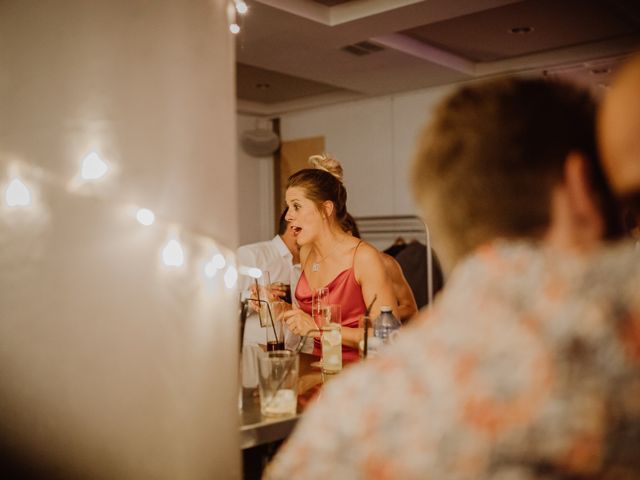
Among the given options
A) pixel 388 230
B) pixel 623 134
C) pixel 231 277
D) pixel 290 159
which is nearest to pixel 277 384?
pixel 231 277

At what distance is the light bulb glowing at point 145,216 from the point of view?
4.58ft

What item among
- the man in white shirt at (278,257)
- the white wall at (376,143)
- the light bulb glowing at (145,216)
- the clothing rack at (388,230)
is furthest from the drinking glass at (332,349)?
the white wall at (376,143)

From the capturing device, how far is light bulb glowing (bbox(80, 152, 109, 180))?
142cm

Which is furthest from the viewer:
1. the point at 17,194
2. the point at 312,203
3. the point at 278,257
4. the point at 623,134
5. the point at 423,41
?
the point at 423,41

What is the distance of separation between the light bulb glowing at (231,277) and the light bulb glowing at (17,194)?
1.60ft

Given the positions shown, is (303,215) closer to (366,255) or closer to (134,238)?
(366,255)

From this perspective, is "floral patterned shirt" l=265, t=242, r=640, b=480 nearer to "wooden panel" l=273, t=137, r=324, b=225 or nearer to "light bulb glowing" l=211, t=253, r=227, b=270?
"light bulb glowing" l=211, t=253, r=227, b=270

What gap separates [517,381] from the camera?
34.3 inches

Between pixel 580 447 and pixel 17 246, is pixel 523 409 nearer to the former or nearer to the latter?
pixel 580 447

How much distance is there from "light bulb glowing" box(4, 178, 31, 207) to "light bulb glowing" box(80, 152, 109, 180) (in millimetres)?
181

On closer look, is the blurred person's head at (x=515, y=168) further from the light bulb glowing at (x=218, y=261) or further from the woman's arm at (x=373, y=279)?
the woman's arm at (x=373, y=279)

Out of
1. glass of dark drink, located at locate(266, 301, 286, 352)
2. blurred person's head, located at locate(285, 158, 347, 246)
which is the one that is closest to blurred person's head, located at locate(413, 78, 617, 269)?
glass of dark drink, located at locate(266, 301, 286, 352)

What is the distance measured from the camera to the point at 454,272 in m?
1.03

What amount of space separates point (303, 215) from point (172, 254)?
159cm
